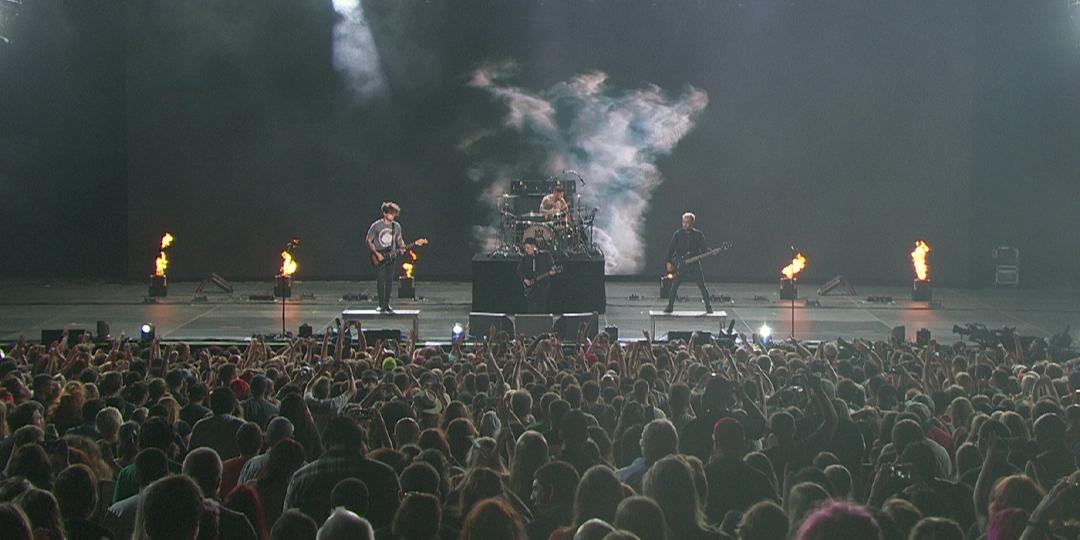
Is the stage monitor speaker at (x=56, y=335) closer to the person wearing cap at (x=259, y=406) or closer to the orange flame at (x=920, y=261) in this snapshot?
the person wearing cap at (x=259, y=406)

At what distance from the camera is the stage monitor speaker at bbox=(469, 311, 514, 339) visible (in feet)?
55.6

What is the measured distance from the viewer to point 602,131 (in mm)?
24875

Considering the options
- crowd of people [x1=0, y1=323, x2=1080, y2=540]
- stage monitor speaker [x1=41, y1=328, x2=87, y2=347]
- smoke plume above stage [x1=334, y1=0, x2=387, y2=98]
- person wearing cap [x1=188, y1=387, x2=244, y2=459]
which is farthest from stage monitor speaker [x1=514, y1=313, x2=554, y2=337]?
person wearing cap [x1=188, y1=387, x2=244, y2=459]

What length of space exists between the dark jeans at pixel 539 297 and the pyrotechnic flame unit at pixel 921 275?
7711 mm

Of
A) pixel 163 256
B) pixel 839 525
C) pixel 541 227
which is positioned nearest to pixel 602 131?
pixel 541 227

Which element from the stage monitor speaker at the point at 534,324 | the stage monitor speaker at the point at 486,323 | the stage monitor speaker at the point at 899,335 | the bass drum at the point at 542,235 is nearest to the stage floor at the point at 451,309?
the stage monitor speaker at the point at 486,323

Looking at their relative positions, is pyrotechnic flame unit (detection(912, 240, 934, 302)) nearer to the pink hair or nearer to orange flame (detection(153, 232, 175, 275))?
orange flame (detection(153, 232, 175, 275))

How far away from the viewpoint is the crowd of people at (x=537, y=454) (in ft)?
13.7

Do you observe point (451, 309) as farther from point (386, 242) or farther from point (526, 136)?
point (526, 136)

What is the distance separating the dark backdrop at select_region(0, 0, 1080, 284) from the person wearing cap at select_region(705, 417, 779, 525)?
1945cm

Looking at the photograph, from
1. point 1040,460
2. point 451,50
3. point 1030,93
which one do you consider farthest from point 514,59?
point 1040,460

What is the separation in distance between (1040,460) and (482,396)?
323cm

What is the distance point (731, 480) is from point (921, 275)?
18.2 metres

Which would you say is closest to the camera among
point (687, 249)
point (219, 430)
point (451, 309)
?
point (219, 430)
